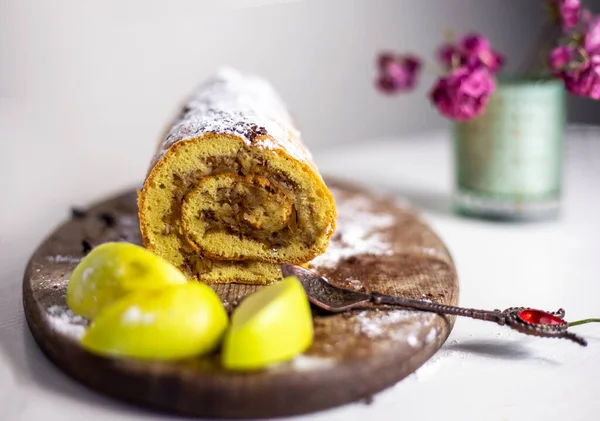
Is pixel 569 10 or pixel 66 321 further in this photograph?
pixel 569 10

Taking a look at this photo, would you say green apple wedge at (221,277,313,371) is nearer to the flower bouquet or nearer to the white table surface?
the white table surface

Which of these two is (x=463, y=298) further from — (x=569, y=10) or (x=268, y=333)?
(x=569, y=10)

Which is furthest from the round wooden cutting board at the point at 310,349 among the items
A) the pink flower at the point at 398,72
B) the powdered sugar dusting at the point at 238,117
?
the pink flower at the point at 398,72

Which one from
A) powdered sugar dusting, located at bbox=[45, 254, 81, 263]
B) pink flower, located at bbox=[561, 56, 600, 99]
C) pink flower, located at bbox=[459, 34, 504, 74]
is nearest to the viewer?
powdered sugar dusting, located at bbox=[45, 254, 81, 263]

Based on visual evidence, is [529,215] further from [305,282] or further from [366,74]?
[366,74]

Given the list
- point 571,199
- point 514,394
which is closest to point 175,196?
point 514,394

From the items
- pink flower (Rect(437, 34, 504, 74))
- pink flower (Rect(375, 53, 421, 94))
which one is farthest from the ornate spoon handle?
pink flower (Rect(375, 53, 421, 94))

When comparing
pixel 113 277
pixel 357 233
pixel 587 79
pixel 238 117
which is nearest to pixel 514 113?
pixel 587 79
